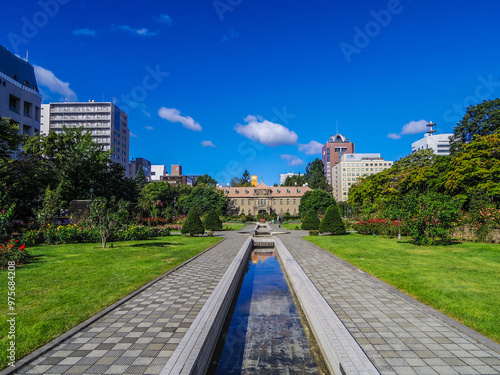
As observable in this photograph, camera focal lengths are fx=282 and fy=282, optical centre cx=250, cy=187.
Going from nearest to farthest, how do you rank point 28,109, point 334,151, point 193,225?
point 193,225 < point 28,109 < point 334,151

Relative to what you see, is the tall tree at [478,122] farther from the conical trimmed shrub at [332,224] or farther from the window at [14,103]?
the window at [14,103]

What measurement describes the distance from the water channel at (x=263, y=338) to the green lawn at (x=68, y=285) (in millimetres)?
2795

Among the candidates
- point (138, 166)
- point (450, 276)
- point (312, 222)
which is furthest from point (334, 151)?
point (450, 276)

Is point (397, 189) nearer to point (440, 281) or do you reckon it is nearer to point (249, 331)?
point (440, 281)

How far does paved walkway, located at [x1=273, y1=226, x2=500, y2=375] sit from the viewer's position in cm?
384

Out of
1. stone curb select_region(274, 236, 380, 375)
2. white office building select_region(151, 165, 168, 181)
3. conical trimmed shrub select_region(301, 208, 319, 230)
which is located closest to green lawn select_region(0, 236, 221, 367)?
stone curb select_region(274, 236, 380, 375)

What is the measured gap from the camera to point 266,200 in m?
84.2

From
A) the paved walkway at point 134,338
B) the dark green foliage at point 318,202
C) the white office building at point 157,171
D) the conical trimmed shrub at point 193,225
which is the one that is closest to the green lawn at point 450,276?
the paved walkway at point 134,338

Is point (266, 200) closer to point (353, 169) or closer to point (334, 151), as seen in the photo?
point (353, 169)

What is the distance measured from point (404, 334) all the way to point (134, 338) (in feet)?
14.9

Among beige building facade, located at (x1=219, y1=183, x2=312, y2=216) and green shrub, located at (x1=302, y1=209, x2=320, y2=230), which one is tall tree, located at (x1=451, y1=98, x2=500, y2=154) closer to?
green shrub, located at (x1=302, y1=209, x2=320, y2=230)

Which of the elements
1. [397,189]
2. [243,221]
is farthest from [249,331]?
[243,221]

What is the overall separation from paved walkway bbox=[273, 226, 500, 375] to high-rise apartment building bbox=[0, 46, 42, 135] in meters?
46.9

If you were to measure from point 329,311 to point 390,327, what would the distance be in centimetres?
111
